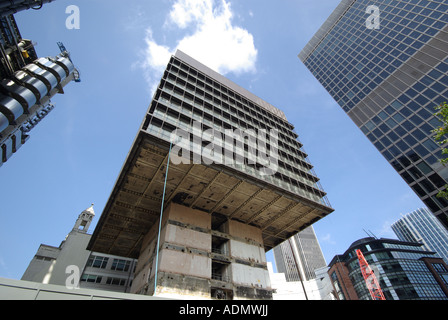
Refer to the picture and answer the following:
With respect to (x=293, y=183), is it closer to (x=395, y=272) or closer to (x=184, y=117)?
(x=184, y=117)

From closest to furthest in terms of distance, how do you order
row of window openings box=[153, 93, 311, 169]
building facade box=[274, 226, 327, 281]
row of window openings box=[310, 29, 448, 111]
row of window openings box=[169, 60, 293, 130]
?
row of window openings box=[153, 93, 311, 169] → row of window openings box=[169, 60, 293, 130] → row of window openings box=[310, 29, 448, 111] → building facade box=[274, 226, 327, 281]

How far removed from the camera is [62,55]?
1838 inches

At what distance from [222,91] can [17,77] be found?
30190 mm

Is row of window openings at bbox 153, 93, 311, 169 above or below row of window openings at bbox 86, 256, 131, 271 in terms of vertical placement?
above

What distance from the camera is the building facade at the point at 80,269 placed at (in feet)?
131

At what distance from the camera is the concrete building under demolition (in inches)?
864

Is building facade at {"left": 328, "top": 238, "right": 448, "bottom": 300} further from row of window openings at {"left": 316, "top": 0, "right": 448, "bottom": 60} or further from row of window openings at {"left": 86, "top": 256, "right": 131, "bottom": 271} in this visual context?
row of window openings at {"left": 86, "top": 256, "right": 131, "bottom": 271}

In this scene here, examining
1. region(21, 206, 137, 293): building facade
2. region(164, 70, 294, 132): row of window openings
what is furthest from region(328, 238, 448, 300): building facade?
region(21, 206, 137, 293): building facade

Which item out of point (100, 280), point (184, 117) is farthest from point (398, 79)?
point (100, 280)

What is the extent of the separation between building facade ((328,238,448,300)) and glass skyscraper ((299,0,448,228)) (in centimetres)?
3093

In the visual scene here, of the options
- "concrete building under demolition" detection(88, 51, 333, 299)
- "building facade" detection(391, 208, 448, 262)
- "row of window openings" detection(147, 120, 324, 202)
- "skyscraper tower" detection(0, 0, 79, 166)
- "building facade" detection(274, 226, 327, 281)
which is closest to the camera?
"concrete building under demolition" detection(88, 51, 333, 299)

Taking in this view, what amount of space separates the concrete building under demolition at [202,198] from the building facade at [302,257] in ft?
385
